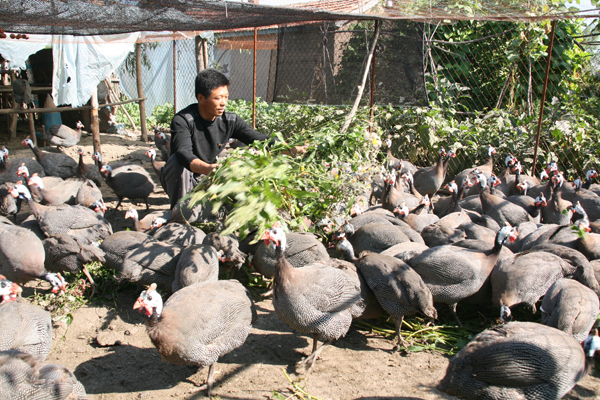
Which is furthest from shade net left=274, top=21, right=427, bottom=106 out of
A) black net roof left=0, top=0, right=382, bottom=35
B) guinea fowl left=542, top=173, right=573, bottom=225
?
guinea fowl left=542, top=173, right=573, bottom=225

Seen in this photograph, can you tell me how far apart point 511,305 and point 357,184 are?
1.59m

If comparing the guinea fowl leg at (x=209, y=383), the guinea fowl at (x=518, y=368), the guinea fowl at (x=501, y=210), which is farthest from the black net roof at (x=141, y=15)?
the guinea fowl at (x=518, y=368)

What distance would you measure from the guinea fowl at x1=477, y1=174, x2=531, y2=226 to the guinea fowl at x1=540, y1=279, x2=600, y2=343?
1.94 m

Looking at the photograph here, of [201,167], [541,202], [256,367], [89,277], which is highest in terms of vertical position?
[201,167]

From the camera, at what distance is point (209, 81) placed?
4.31m

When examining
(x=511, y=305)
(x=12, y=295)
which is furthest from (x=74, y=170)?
(x=511, y=305)

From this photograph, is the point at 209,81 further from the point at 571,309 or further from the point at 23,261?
the point at 571,309

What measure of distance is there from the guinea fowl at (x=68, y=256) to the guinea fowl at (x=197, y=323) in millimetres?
1416

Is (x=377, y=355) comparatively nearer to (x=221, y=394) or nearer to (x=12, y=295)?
(x=221, y=394)

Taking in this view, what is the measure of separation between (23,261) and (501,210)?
4.81m

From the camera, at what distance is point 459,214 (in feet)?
16.1

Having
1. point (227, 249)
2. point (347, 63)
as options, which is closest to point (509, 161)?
point (347, 63)

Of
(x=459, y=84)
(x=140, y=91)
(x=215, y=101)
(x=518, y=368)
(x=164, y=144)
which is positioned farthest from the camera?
(x=140, y=91)

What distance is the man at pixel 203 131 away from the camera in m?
4.38
